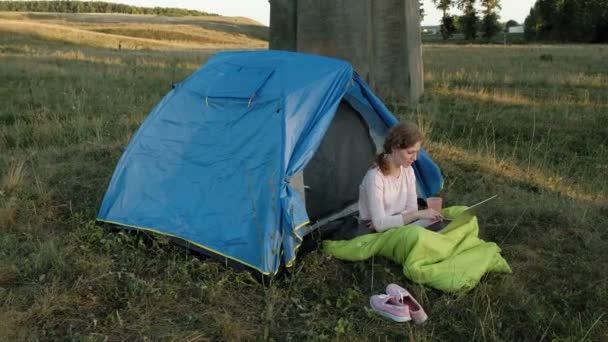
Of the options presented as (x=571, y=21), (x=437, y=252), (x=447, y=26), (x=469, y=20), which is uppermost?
(x=469, y=20)

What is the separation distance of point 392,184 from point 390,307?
1.14m

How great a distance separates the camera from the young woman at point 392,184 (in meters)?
4.19

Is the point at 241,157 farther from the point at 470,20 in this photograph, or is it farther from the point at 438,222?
the point at 470,20

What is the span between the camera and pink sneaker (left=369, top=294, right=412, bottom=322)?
3.53m

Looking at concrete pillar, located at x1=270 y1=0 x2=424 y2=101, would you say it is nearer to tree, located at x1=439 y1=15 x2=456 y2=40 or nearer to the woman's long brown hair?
the woman's long brown hair

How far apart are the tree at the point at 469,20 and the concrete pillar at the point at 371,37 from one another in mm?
42189

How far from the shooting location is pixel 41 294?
3.76 m

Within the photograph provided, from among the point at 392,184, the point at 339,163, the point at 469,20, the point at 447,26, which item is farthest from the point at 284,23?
the point at 447,26

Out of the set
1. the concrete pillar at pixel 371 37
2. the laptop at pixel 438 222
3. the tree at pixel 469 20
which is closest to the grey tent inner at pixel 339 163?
the laptop at pixel 438 222

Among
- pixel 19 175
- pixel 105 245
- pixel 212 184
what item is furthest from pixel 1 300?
pixel 19 175

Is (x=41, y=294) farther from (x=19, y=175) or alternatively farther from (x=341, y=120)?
(x=341, y=120)

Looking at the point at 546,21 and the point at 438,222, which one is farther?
the point at 546,21

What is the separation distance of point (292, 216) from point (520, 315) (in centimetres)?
159

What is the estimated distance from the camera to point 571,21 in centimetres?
4438
